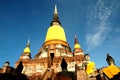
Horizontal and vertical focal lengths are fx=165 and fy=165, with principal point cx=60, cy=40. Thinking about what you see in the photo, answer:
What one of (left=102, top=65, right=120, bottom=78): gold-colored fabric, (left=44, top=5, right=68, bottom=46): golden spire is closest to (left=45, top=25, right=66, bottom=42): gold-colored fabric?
(left=44, top=5, right=68, bottom=46): golden spire

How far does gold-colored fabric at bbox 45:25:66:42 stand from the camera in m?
23.1

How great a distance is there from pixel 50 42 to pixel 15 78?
9941 mm

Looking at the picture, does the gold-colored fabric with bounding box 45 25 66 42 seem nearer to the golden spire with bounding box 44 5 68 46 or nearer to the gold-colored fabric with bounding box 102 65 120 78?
the golden spire with bounding box 44 5 68 46

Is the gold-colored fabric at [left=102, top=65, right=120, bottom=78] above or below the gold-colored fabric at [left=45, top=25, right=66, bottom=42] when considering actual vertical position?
below

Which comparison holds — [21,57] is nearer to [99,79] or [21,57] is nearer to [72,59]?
[72,59]

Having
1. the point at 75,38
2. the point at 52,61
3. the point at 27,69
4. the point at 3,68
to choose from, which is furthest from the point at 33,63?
the point at 75,38

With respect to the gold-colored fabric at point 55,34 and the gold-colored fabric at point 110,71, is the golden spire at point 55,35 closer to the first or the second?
the gold-colored fabric at point 55,34

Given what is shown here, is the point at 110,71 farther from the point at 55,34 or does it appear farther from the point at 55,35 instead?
the point at 55,34

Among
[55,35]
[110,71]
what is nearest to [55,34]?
[55,35]

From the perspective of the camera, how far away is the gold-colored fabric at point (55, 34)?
2310 cm

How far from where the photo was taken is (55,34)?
23.6 meters

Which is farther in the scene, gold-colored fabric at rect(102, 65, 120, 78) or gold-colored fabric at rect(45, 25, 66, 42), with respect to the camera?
gold-colored fabric at rect(45, 25, 66, 42)

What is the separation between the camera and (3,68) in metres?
16.5

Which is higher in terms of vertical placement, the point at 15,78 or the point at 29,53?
the point at 29,53
